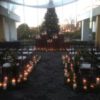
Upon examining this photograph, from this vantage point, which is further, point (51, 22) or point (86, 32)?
point (86, 32)

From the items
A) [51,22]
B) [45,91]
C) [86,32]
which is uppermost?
[51,22]

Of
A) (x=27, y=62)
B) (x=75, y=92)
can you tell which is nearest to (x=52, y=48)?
(x=27, y=62)

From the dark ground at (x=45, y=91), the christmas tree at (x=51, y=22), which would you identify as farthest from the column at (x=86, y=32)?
the dark ground at (x=45, y=91)

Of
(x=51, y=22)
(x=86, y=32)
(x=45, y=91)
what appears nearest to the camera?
(x=45, y=91)

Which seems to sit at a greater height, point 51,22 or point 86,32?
point 51,22

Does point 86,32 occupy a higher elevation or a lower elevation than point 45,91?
higher

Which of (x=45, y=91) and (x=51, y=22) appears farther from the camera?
(x=51, y=22)

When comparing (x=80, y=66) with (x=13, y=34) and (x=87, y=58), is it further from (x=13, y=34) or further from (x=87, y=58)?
(x=13, y=34)

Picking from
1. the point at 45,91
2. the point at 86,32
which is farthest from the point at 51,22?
the point at 45,91

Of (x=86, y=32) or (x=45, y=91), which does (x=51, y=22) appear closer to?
(x=86, y=32)

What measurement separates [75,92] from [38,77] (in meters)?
1.63

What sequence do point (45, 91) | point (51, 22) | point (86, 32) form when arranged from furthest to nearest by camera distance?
1. point (86, 32)
2. point (51, 22)
3. point (45, 91)

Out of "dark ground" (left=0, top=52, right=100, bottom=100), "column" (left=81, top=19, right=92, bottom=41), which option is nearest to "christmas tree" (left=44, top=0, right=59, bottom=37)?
"column" (left=81, top=19, right=92, bottom=41)

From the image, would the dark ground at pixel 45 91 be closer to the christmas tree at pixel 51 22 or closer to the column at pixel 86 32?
the christmas tree at pixel 51 22
